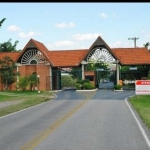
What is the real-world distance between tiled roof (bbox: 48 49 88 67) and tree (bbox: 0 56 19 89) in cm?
625

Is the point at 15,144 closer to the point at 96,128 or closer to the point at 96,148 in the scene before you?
the point at 96,148

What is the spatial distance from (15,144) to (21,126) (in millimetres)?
4153

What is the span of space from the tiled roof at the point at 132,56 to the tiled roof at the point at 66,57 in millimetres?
5682

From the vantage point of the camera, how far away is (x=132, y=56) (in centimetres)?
5291

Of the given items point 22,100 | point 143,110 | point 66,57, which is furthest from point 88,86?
point 143,110

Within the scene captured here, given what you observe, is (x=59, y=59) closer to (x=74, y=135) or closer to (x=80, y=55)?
(x=80, y=55)

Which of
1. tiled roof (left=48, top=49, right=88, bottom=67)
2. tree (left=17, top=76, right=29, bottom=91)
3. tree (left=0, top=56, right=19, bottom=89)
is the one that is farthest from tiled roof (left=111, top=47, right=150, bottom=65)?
tree (left=0, top=56, right=19, bottom=89)

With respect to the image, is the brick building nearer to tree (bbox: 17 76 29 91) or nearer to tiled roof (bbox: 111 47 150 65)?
tiled roof (bbox: 111 47 150 65)

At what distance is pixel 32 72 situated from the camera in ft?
174

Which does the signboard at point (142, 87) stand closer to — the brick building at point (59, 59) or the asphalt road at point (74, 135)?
the asphalt road at point (74, 135)

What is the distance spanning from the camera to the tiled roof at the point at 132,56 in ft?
168

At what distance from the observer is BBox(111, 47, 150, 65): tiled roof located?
5125 centimetres

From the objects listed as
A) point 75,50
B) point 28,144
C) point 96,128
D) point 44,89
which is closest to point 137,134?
point 96,128

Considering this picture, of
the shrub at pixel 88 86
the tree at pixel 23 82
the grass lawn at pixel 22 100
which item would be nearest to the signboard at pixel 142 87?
the grass lawn at pixel 22 100
